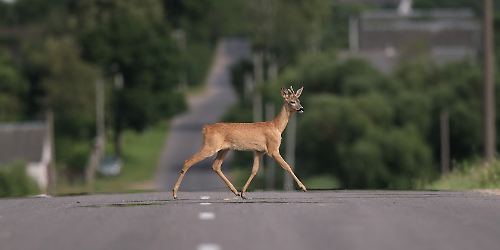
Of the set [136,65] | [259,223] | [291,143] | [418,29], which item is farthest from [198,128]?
[259,223]

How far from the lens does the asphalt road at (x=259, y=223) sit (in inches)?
674

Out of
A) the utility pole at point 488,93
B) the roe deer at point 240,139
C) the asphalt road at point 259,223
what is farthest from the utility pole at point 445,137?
the asphalt road at point 259,223

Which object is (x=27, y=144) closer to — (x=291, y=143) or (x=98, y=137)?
(x=98, y=137)

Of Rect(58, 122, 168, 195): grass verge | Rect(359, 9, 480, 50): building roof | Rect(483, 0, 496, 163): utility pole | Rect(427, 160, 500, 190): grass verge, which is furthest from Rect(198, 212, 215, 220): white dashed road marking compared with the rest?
Rect(359, 9, 480, 50): building roof

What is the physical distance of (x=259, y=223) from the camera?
19500 millimetres

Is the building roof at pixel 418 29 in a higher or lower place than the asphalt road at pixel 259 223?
higher

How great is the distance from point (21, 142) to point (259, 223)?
9410cm

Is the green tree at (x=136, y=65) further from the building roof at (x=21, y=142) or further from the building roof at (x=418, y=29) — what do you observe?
the building roof at (x=418, y=29)

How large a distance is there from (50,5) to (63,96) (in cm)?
4356

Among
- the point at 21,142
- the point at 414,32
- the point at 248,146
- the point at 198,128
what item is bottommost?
the point at 198,128

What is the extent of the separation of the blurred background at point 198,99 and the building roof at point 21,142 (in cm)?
9

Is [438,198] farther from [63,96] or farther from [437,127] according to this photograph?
[63,96]

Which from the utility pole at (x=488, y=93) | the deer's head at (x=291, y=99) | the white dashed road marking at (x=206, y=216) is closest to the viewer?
the white dashed road marking at (x=206, y=216)

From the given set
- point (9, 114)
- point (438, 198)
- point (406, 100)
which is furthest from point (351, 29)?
point (438, 198)
